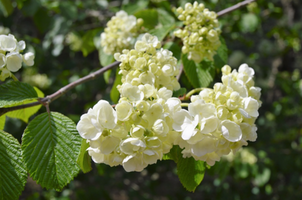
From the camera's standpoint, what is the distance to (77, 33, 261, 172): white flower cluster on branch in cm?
69

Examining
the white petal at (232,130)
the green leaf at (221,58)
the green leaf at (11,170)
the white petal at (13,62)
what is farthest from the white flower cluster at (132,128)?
the green leaf at (221,58)

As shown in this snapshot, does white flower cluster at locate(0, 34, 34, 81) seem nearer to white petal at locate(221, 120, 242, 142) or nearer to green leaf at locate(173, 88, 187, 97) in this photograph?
green leaf at locate(173, 88, 187, 97)

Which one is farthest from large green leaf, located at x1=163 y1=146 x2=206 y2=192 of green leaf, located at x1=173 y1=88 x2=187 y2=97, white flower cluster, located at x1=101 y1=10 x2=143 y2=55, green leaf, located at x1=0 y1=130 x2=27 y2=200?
white flower cluster, located at x1=101 y1=10 x2=143 y2=55

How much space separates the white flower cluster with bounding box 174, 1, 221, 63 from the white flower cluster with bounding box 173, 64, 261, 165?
444 mm

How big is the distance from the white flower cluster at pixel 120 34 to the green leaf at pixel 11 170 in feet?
2.61

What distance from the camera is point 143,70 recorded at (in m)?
0.87

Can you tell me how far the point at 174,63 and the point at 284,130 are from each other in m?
3.64

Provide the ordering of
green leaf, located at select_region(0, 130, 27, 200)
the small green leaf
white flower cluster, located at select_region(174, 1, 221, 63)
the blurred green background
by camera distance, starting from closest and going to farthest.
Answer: green leaf, located at select_region(0, 130, 27, 200)
white flower cluster, located at select_region(174, 1, 221, 63)
the small green leaf
the blurred green background

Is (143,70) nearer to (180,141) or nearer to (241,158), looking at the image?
(180,141)

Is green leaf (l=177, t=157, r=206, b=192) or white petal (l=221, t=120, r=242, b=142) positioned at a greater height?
white petal (l=221, t=120, r=242, b=142)

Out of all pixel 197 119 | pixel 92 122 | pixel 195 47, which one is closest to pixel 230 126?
pixel 197 119

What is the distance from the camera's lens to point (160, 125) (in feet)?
2.26

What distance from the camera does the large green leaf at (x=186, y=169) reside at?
2.96 feet

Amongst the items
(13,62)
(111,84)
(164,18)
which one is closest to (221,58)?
(164,18)
